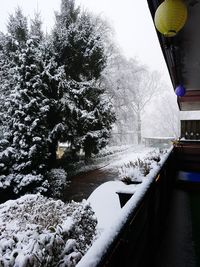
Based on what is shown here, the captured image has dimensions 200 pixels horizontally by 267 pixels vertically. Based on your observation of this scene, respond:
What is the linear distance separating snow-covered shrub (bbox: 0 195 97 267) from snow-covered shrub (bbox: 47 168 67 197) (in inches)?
243

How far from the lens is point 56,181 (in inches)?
460

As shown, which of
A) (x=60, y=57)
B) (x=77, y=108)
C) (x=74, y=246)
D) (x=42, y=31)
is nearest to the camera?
(x=74, y=246)

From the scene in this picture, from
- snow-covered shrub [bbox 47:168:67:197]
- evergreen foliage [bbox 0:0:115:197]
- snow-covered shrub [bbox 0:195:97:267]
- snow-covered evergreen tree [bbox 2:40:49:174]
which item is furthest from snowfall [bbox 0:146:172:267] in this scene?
evergreen foliage [bbox 0:0:115:197]

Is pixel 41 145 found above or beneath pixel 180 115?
beneath

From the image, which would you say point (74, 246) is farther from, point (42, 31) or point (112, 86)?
point (112, 86)

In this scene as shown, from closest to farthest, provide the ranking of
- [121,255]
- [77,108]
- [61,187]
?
1. [121,255]
2. [61,187]
3. [77,108]

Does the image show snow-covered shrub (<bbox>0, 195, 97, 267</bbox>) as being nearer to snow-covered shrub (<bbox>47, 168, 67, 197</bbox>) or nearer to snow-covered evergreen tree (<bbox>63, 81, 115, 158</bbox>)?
snow-covered shrub (<bbox>47, 168, 67, 197</bbox>)

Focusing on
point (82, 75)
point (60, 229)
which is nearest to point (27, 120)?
point (82, 75)

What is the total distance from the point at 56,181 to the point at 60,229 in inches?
341

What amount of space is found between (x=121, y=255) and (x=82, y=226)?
8.44 ft

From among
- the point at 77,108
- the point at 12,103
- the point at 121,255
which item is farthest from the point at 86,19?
the point at 121,255

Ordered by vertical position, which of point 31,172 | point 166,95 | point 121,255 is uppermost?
point 166,95

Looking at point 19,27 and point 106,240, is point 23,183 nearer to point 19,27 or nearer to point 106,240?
point 106,240

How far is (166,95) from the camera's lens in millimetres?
46344
